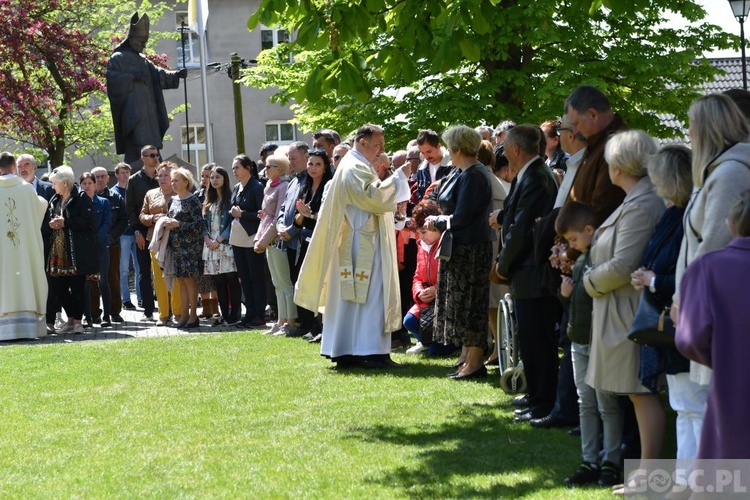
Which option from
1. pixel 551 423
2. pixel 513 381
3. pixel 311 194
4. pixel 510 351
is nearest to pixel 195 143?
pixel 311 194

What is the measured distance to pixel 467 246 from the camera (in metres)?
10.2

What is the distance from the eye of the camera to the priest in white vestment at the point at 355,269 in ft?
36.9

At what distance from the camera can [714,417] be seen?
4570 millimetres

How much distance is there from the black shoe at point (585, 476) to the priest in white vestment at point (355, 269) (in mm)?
4882

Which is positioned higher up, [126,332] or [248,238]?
[248,238]

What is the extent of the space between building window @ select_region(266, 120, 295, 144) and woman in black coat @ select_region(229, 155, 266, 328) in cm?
2968

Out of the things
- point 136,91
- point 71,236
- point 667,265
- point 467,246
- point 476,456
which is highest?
point 136,91

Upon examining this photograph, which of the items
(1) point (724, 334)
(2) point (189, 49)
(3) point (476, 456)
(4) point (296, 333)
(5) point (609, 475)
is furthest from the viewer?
(2) point (189, 49)

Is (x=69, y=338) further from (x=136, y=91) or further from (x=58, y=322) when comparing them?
(x=136, y=91)

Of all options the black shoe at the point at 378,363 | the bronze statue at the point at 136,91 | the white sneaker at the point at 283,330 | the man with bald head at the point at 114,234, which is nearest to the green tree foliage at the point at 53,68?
the bronze statue at the point at 136,91

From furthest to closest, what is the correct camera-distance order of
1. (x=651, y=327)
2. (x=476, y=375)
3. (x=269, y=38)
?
(x=269, y=38), (x=476, y=375), (x=651, y=327)

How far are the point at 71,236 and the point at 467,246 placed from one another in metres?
7.36

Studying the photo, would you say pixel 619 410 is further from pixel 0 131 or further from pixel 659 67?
pixel 0 131

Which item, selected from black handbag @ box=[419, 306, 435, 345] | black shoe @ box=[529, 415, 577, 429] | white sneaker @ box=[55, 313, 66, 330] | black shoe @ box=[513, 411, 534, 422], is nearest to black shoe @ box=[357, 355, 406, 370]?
black handbag @ box=[419, 306, 435, 345]
